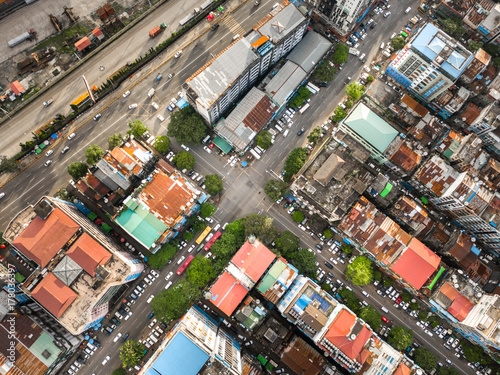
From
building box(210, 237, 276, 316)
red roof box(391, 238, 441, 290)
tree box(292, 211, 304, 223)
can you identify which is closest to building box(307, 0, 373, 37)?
tree box(292, 211, 304, 223)

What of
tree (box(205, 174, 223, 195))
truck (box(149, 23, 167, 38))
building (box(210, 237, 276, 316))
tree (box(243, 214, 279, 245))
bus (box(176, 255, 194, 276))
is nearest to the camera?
building (box(210, 237, 276, 316))

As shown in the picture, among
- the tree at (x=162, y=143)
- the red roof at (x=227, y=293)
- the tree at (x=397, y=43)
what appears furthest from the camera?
the tree at (x=397, y=43)

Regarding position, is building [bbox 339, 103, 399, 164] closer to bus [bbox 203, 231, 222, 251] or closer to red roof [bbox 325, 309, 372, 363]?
red roof [bbox 325, 309, 372, 363]

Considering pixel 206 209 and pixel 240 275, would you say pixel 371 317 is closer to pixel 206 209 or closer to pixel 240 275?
pixel 240 275

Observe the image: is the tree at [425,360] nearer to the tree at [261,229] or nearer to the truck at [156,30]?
the tree at [261,229]

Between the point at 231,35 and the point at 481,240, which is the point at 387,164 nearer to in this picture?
the point at 481,240

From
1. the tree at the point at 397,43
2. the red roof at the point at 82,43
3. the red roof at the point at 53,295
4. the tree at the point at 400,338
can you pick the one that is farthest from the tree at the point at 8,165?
the tree at the point at 397,43
